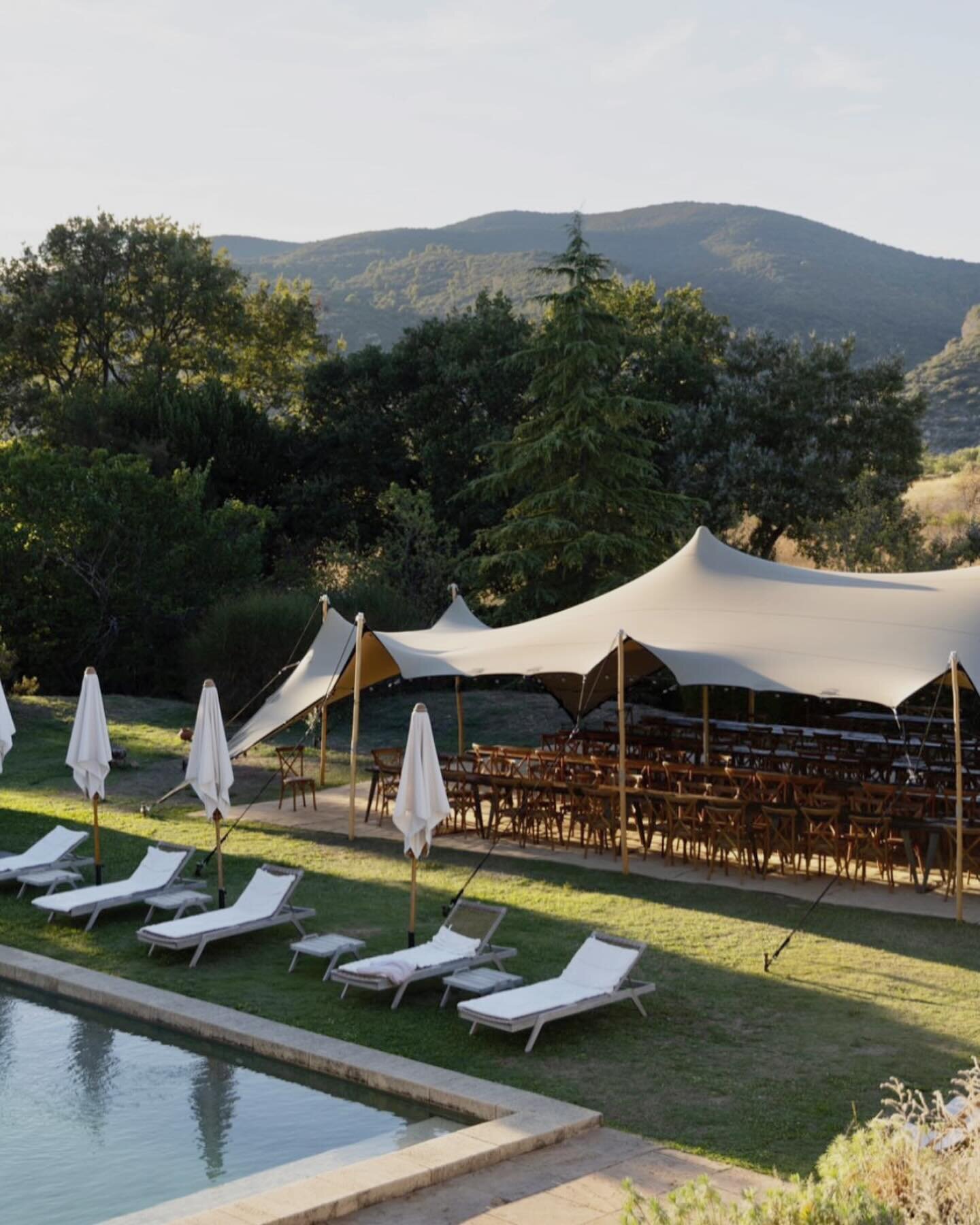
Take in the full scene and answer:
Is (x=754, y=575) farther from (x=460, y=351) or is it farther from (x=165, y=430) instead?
(x=165, y=430)

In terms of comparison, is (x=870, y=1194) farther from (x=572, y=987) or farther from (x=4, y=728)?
(x=4, y=728)

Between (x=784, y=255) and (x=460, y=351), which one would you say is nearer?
(x=460, y=351)

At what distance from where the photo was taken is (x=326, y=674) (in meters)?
17.7

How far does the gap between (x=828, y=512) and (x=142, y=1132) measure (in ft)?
94.8

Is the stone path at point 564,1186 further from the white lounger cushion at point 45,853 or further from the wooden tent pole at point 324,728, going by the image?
the wooden tent pole at point 324,728

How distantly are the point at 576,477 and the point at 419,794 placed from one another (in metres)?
19.4

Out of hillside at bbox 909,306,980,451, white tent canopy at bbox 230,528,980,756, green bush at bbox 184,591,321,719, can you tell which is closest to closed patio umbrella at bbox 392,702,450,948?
white tent canopy at bbox 230,528,980,756

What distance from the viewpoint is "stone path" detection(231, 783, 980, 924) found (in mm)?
13305

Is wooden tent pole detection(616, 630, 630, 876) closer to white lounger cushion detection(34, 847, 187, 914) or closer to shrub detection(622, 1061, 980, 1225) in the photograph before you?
white lounger cushion detection(34, 847, 187, 914)

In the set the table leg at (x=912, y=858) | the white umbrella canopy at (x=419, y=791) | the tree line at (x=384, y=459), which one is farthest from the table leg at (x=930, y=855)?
the tree line at (x=384, y=459)

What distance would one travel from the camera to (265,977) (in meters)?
11.1

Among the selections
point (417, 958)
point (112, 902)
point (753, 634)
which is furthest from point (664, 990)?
point (753, 634)

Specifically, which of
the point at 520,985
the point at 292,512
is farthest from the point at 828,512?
the point at 520,985

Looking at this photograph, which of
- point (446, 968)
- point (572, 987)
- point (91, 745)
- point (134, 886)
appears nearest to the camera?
point (572, 987)
